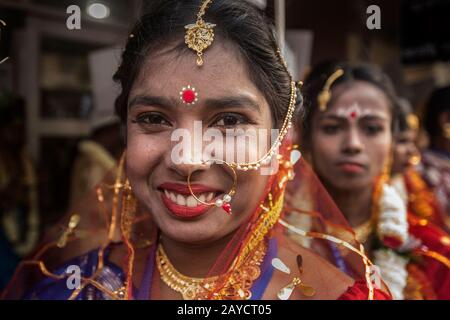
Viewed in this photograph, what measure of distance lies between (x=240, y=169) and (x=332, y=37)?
89cm

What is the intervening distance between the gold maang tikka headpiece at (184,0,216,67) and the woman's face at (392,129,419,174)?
1854mm

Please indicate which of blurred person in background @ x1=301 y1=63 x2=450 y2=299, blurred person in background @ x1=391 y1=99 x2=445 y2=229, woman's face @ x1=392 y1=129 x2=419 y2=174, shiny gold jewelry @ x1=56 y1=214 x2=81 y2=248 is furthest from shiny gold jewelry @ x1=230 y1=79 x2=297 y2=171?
woman's face @ x1=392 y1=129 x2=419 y2=174

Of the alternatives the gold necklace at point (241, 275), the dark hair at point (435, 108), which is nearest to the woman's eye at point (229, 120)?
the gold necklace at point (241, 275)

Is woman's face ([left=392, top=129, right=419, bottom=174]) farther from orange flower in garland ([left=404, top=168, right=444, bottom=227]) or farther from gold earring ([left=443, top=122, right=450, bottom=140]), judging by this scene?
gold earring ([left=443, top=122, right=450, bottom=140])

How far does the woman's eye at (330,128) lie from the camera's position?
1722mm

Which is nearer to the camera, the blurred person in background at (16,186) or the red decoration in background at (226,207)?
the red decoration in background at (226,207)

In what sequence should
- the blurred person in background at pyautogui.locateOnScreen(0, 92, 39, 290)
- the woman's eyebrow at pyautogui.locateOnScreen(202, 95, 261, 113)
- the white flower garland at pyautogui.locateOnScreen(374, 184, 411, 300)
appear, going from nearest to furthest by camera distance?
the woman's eyebrow at pyautogui.locateOnScreen(202, 95, 261, 113) < the white flower garland at pyautogui.locateOnScreen(374, 184, 411, 300) < the blurred person in background at pyautogui.locateOnScreen(0, 92, 39, 290)

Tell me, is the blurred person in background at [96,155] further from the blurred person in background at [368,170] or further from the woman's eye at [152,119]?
the woman's eye at [152,119]

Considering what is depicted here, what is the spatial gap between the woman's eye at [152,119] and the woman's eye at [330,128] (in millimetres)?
819

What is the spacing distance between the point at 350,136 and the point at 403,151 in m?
1.24

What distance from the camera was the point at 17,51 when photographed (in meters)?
2.48

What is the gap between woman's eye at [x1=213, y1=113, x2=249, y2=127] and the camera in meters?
1.07

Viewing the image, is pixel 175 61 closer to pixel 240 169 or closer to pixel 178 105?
pixel 178 105

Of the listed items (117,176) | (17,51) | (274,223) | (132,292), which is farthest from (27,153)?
(274,223)
